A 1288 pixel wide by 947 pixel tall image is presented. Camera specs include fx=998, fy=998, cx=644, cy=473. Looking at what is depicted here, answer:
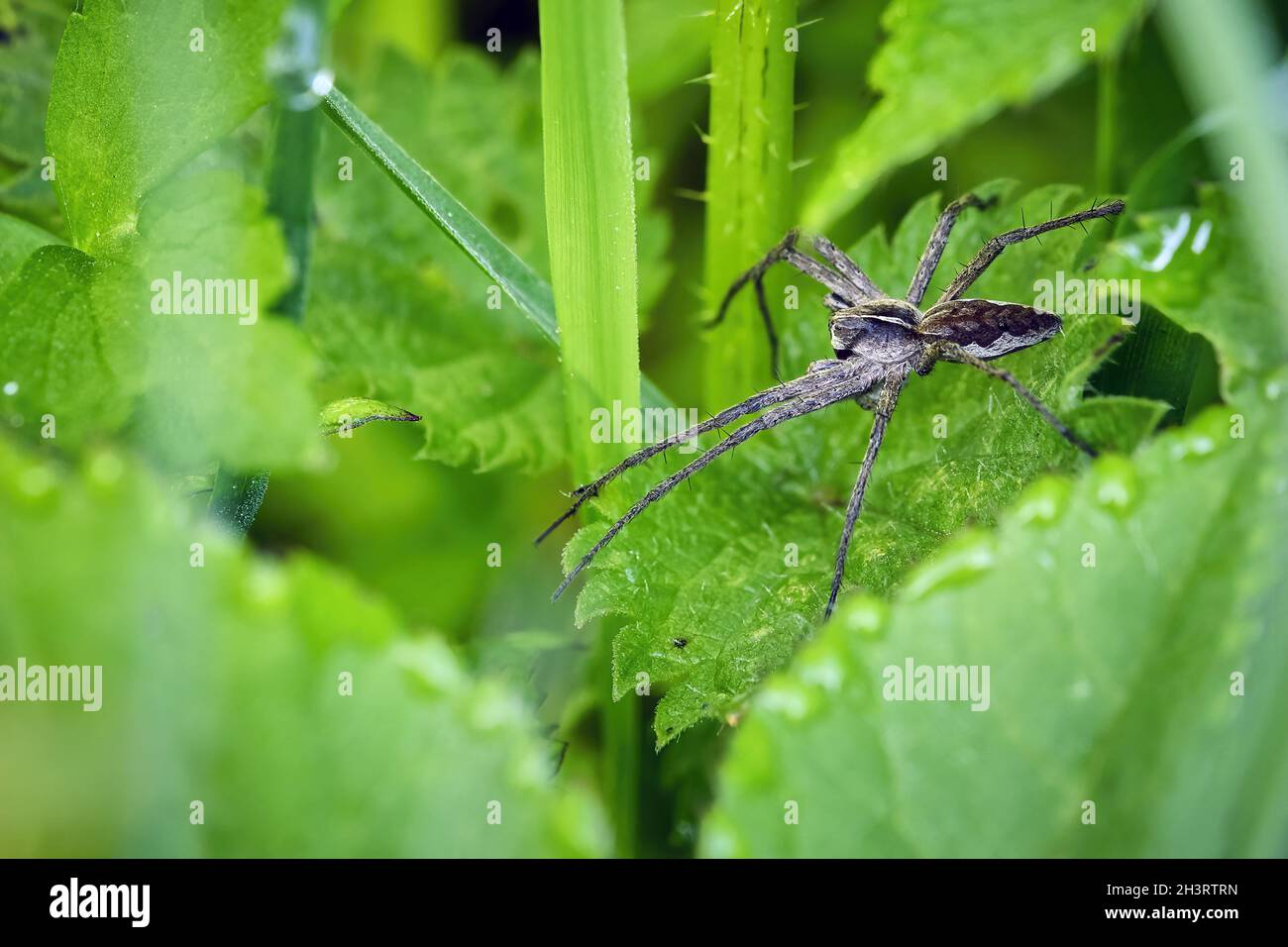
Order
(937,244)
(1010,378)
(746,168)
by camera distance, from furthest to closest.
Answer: (937,244) < (746,168) < (1010,378)

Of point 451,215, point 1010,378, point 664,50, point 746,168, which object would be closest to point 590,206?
point 451,215

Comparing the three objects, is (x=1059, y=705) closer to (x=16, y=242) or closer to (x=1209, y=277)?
(x=1209, y=277)

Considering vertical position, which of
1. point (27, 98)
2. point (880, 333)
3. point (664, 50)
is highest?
point (664, 50)

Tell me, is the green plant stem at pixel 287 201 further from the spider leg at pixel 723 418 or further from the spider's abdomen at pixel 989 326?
the spider's abdomen at pixel 989 326

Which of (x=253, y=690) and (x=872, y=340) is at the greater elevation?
(x=872, y=340)

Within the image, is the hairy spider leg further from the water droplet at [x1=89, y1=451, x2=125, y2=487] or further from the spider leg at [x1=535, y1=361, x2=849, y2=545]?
the water droplet at [x1=89, y1=451, x2=125, y2=487]

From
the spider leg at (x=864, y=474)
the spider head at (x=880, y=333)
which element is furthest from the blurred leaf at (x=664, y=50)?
the spider leg at (x=864, y=474)
